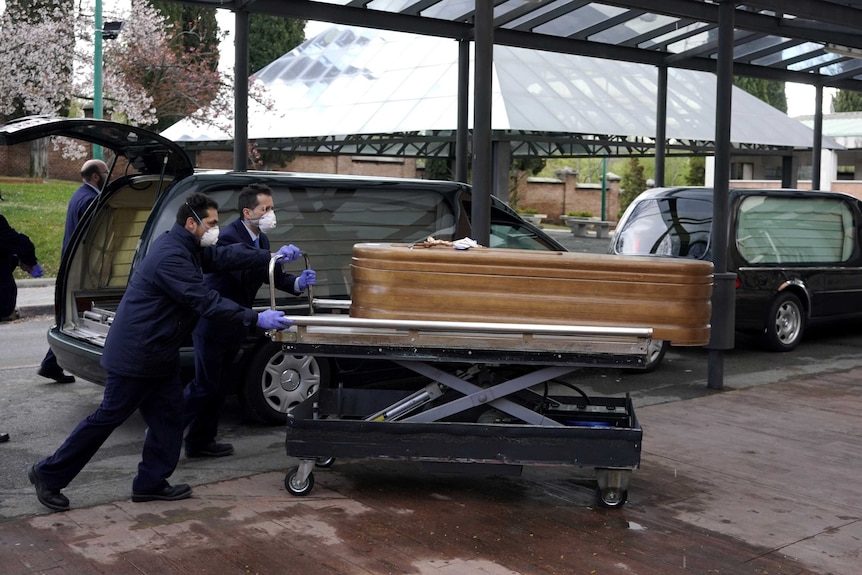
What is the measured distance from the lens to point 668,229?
37.8 ft

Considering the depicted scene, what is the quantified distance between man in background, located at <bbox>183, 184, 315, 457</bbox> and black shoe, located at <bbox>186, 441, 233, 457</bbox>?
77mm

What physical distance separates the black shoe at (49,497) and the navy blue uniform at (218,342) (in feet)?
3.32

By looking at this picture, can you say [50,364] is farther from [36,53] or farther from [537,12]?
[36,53]

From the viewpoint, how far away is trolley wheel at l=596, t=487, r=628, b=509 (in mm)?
5836

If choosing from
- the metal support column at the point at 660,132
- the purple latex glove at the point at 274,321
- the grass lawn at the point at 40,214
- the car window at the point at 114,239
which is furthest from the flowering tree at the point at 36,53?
the purple latex glove at the point at 274,321

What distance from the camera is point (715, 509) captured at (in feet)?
19.5

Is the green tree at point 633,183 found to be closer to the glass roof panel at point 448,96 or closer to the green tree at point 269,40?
the green tree at point 269,40

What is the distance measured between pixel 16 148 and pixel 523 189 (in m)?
23.2

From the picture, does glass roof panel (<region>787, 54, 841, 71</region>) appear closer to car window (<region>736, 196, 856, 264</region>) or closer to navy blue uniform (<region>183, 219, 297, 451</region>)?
car window (<region>736, 196, 856, 264</region>)

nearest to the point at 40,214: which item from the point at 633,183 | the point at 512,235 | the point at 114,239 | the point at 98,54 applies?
the point at 98,54

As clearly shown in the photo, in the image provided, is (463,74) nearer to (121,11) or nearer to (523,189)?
(121,11)

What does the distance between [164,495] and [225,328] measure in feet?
3.65

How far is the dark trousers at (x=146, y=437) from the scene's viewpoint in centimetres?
562

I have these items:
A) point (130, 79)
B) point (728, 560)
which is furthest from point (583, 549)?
point (130, 79)
